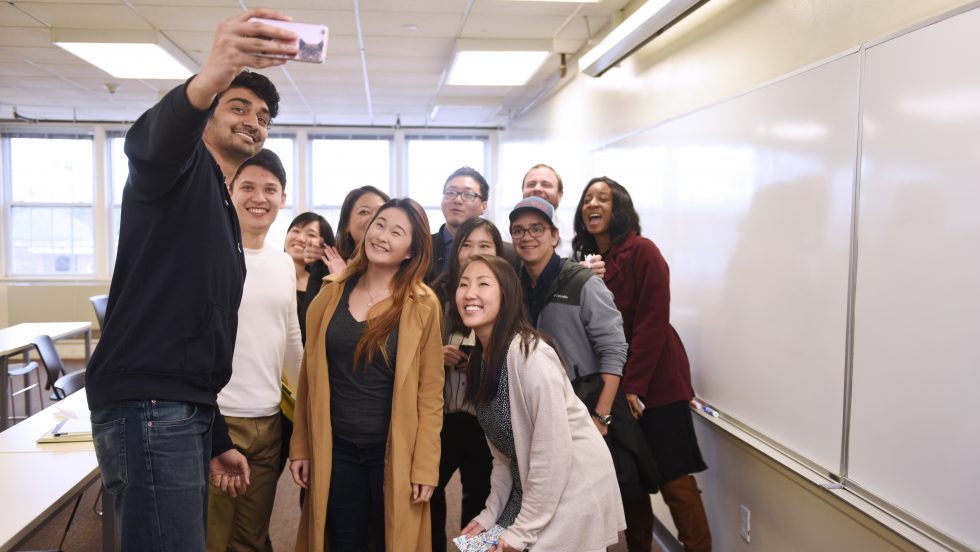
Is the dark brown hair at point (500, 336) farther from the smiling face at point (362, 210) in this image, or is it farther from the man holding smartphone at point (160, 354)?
the smiling face at point (362, 210)

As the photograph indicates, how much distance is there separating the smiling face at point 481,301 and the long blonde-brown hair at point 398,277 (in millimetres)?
205

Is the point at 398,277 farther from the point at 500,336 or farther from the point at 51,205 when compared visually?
the point at 51,205

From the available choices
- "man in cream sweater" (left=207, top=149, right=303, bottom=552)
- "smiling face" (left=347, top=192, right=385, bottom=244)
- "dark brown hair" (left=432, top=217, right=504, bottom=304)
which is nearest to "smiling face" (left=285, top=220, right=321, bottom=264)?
"smiling face" (left=347, top=192, right=385, bottom=244)

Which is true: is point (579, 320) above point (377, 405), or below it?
above

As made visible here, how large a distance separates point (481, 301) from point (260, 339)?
0.73 meters

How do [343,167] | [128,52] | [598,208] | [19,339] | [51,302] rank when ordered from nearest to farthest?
[598,208] → [19,339] → [128,52] → [51,302] → [343,167]

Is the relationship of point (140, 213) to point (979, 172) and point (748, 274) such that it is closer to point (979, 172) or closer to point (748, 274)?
point (979, 172)

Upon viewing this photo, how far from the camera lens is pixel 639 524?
271 centimetres

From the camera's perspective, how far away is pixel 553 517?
1702mm

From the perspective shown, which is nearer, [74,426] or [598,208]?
[74,426]

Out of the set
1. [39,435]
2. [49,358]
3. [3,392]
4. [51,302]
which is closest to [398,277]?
[39,435]

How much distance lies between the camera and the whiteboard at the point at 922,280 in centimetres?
148

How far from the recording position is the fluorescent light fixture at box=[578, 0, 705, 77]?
2865 mm

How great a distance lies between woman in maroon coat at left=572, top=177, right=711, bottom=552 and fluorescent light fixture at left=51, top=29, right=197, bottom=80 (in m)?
3.70
